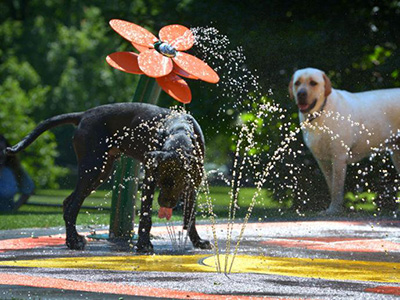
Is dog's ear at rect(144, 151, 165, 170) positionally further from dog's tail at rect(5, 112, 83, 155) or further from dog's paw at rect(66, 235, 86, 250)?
dog's tail at rect(5, 112, 83, 155)

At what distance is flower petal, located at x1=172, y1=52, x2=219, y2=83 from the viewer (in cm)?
699

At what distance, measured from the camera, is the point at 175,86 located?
7.28m

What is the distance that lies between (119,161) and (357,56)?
24.6 ft

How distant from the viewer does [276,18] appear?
50.4ft

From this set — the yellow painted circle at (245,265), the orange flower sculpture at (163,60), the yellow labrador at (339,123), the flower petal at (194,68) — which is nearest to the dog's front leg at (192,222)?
the yellow painted circle at (245,265)

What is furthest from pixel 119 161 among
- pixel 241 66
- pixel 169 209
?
pixel 241 66

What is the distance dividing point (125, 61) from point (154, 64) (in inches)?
13.4

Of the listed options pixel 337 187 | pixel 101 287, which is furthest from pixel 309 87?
pixel 101 287

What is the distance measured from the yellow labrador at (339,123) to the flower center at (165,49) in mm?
4798

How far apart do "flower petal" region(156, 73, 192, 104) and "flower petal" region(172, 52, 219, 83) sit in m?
0.19

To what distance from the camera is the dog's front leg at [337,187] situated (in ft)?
38.4

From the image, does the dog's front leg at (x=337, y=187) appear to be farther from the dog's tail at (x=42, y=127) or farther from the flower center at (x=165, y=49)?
the dog's tail at (x=42, y=127)

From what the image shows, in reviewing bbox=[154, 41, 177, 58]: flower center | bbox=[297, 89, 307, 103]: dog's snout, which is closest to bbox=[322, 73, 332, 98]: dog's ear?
bbox=[297, 89, 307, 103]: dog's snout

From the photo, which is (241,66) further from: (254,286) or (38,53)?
(38,53)
